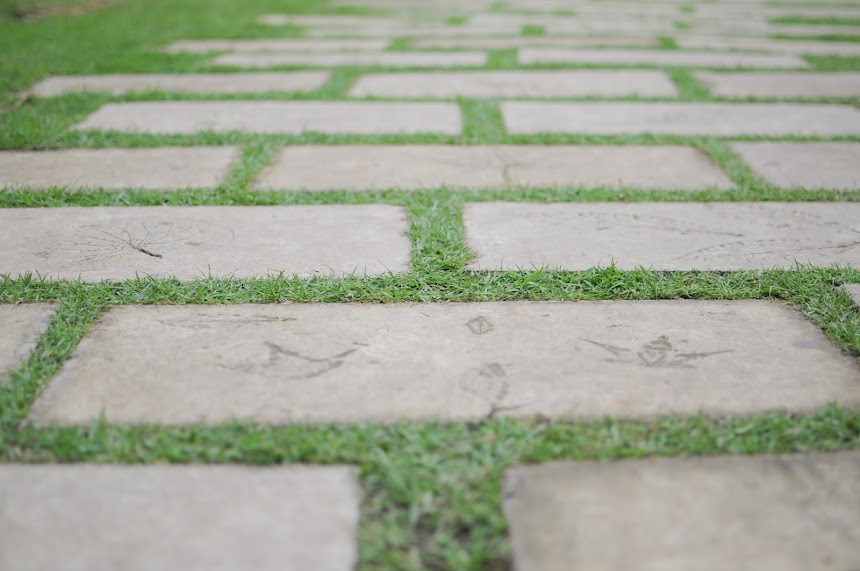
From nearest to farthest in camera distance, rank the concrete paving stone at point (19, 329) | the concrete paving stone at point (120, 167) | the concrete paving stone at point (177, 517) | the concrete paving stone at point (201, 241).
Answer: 1. the concrete paving stone at point (177, 517)
2. the concrete paving stone at point (19, 329)
3. the concrete paving stone at point (201, 241)
4. the concrete paving stone at point (120, 167)

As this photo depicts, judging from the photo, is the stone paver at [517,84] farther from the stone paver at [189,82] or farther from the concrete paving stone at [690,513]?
the concrete paving stone at [690,513]

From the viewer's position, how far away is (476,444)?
1070 mm

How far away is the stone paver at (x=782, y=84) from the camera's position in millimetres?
3121

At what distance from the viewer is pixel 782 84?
327 cm

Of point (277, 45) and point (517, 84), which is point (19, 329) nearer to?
point (517, 84)

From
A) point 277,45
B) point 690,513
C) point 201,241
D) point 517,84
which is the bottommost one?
point 690,513

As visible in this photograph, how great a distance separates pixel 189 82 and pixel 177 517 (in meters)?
2.77

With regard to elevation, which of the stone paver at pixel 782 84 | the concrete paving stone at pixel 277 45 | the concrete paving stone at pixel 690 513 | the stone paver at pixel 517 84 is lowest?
the concrete paving stone at pixel 690 513

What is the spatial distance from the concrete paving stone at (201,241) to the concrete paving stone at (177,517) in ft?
2.11

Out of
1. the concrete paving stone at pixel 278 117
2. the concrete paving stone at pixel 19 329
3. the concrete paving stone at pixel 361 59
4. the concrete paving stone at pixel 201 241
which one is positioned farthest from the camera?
the concrete paving stone at pixel 361 59

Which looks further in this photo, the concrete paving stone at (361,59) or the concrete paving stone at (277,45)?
the concrete paving stone at (277,45)

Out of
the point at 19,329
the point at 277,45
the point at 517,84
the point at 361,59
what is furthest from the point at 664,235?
the point at 277,45

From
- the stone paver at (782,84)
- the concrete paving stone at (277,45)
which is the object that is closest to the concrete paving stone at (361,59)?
the concrete paving stone at (277,45)

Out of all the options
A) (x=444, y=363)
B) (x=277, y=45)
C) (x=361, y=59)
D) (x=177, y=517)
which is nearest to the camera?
(x=177, y=517)
